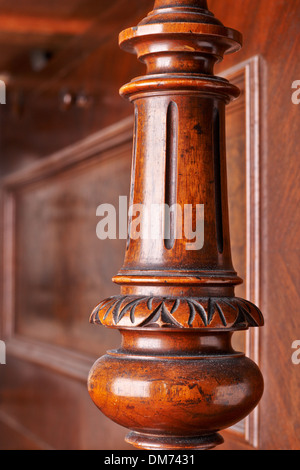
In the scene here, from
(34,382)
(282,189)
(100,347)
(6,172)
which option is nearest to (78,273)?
(100,347)

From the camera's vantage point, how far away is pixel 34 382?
5.82 feet

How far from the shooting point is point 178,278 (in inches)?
19.3

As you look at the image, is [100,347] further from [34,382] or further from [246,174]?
[246,174]

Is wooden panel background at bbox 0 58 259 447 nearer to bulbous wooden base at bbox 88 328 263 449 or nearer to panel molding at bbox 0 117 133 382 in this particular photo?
panel molding at bbox 0 117 133 382

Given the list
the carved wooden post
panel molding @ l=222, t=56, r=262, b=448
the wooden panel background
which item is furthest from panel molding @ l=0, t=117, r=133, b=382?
the carved wooden post

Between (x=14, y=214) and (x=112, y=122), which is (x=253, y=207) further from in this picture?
(x=14, y=214)

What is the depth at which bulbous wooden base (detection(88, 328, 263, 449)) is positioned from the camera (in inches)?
18.5

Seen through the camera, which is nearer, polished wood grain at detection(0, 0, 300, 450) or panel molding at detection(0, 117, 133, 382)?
polished wood grain at detection(0, 0, 300, 450)

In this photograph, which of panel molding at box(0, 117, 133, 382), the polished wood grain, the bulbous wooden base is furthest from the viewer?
panel molding at box(0, 117, 133, 382)

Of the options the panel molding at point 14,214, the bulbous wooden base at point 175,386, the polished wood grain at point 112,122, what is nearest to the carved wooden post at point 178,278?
the bulbous wooden base at point 175,386

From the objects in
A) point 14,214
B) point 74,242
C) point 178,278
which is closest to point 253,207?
point 178,278

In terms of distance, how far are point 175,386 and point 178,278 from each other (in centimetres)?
7

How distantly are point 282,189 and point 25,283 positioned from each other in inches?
→ 47.4

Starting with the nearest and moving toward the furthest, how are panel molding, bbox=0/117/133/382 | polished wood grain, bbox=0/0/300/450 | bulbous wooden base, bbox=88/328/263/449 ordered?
bulbous wooden base, bbox=88/328/263/449
polished wood grain, bbox=0/0/300/450
panel molding, bbox=0/117/133/382
